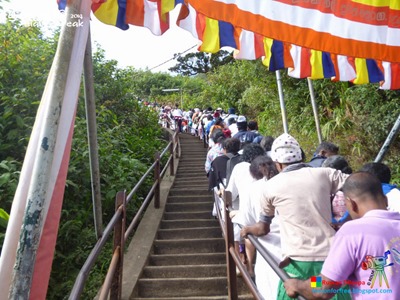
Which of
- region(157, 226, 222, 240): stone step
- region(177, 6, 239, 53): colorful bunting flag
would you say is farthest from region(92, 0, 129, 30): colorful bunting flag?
→ region(157, 226, 222, 240): stone step

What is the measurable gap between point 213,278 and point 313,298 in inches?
111

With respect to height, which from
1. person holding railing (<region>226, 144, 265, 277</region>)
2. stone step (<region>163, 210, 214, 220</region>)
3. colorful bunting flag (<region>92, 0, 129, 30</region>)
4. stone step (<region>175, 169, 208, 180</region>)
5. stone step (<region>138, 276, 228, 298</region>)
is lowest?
stone step (<region>138, 276, 228, 298</region>)

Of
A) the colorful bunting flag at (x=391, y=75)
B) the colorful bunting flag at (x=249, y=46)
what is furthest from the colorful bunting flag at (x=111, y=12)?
the colorful bunting flag at (x=391, y=75)

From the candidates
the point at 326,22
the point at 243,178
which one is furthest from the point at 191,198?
the point at 326,22

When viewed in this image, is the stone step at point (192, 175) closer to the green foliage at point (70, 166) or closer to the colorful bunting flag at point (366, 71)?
the green foliage at point (70, 166)

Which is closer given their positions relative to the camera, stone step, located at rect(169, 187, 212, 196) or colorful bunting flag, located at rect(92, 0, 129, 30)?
colorful bunting flag, located at rect(92, 0, 129, 30)

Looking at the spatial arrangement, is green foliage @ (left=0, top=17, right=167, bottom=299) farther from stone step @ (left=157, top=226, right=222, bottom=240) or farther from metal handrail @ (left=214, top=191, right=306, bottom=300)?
metal handrail @ (left=214, top=191, right=306, bottom=300)

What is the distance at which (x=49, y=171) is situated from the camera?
184cm

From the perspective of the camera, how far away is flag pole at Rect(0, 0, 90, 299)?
1777mm

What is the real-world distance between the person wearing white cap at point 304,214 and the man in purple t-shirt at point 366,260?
0.64 m

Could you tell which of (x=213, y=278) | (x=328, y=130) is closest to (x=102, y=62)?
(x=328, y=130)

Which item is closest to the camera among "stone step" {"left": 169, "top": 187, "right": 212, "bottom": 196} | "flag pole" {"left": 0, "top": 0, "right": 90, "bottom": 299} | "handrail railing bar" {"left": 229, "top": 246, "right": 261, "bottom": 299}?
"flag pole" {"left": 0, "top": 0, "right": 90, "bottom": 299}

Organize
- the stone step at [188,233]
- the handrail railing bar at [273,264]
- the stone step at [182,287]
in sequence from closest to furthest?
the handrail railing bar at [273,264], the stone step at [182,287], the stone step at [188,233]

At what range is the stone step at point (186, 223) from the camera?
20.4 feet
